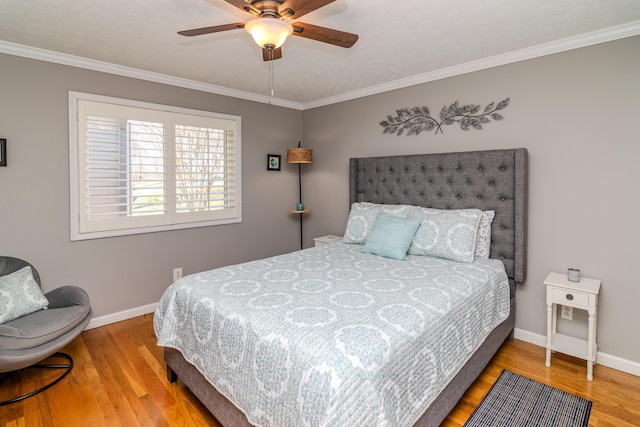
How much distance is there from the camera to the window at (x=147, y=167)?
2.88m

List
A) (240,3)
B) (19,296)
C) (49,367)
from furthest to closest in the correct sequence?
(49,367) → (19,296) → (240,3)

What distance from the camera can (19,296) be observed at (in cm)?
227

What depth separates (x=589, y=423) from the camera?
73.2 inches

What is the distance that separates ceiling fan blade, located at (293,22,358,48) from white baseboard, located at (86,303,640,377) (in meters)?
2.64

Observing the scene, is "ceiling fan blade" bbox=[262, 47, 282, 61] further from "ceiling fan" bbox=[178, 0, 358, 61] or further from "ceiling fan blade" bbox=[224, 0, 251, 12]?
"ceiling fan blade" bbox=[224, 0, 251, 12]

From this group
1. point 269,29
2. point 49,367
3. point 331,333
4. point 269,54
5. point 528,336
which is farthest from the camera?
point 528,336

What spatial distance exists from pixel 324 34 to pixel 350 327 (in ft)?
4.88

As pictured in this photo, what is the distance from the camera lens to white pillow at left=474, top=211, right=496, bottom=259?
2742mm

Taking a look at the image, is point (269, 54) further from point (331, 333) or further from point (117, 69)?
point (117, 69)

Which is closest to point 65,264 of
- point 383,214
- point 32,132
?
point 32,132

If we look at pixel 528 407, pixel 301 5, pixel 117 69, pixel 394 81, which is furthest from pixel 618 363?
pixel 117 69

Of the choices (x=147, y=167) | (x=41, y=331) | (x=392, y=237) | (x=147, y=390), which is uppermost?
(x=147, y=167)

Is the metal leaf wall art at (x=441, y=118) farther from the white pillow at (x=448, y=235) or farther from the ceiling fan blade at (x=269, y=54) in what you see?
the ceiling fan blade at (x=269, y=54)

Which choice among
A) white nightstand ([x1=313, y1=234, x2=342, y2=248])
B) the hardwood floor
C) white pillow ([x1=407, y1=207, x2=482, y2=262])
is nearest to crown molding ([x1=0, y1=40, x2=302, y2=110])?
white nightstand ([x1=313, y1=234, x2=342, y2=248])
